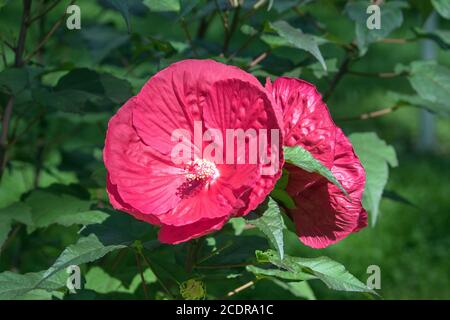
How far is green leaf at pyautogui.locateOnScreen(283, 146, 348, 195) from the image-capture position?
3.89 ft

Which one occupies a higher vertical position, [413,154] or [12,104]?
[12,104]

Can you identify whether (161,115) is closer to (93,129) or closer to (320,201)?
(320,201)

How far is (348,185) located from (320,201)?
5 cm

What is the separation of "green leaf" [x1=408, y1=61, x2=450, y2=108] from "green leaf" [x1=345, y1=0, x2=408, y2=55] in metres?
0.21

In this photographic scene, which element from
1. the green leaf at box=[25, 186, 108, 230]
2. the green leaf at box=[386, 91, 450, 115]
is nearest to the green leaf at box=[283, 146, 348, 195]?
A: the green leaf at box=[25, 186, 108, 230]

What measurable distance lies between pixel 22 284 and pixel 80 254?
144 mm

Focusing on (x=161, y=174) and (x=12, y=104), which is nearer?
(x=161, y=174)

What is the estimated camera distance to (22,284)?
138 cm

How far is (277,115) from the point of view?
1234 millimetres

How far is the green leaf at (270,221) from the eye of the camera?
1.20m

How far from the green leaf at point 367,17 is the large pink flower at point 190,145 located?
51 cm

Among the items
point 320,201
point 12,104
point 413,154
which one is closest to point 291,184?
point 320,201

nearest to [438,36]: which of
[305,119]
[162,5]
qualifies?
[162,5]
